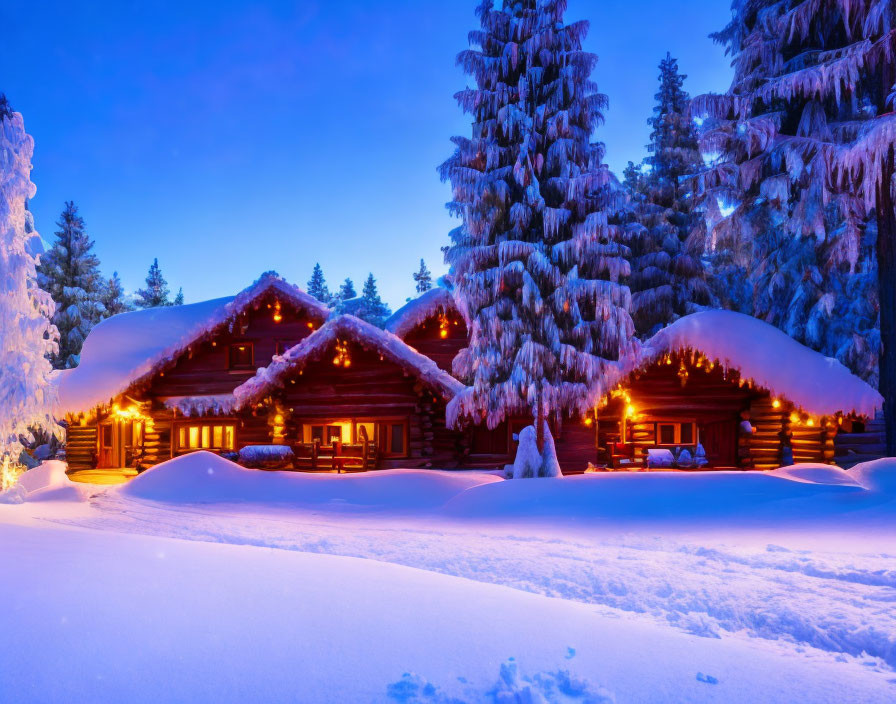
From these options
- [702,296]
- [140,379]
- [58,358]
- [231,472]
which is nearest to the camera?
[231,472]

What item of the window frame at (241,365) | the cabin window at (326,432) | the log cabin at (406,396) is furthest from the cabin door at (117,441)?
the cabin window at (326,432)

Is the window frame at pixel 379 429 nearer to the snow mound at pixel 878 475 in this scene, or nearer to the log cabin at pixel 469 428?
the log cabin at pixel 469 428

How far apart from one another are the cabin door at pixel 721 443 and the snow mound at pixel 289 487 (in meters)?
11.4

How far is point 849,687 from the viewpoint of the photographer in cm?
340

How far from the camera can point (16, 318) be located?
13.8 metres

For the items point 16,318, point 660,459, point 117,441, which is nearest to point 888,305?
point 660,459

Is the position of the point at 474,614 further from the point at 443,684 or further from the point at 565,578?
the point at 565,578

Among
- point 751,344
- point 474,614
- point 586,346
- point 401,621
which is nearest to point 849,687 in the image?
point 474,614

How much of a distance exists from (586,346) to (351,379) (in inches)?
389

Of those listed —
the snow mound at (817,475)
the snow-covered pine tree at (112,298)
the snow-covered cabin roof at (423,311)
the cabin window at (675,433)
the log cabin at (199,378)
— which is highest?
the snow-covered pine tree at (112,298)

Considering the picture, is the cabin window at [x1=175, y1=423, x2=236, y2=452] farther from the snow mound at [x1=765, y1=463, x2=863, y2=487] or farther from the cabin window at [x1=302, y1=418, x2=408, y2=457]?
the snow mound at [x1=765, y1=463, x2=863, y2=487]

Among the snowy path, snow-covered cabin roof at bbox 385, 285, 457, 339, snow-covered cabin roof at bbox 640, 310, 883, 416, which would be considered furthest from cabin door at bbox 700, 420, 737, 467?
the snowy path

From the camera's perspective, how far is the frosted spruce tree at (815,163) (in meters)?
15.9

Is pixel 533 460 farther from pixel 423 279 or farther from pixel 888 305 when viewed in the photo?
pixel 423 279
